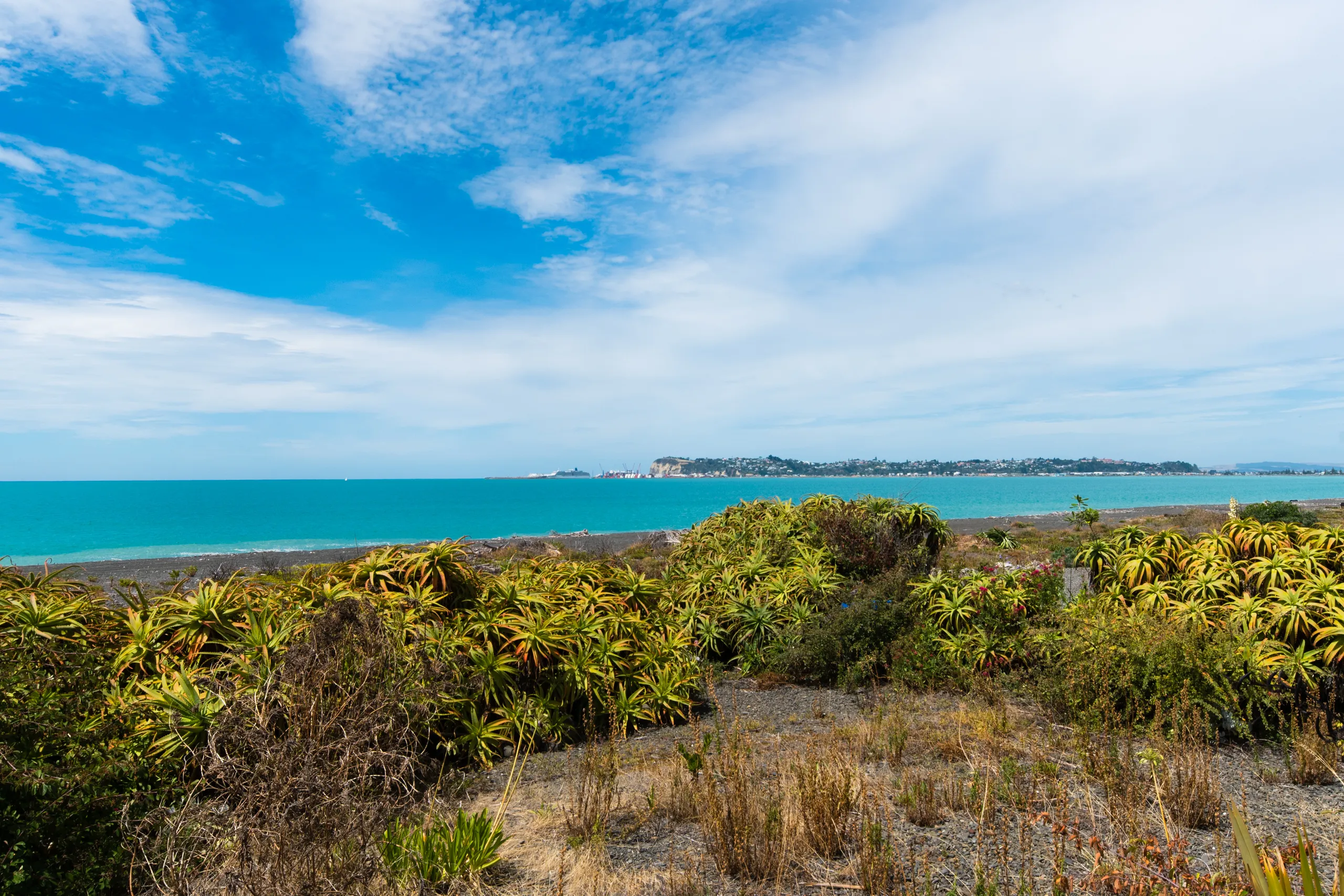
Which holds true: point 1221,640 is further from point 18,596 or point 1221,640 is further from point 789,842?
point 18,596

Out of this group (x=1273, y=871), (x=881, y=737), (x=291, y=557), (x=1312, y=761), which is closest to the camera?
(x=1273, y=871)

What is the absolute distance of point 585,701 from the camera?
21.3 ft

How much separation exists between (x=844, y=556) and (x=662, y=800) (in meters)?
6.70

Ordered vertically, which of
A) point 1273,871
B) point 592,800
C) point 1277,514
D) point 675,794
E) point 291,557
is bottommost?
point 291,557

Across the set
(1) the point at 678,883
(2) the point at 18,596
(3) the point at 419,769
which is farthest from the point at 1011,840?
(2) the point at 18,596

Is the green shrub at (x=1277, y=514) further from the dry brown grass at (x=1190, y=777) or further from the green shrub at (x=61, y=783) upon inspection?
the green shrub at (x=61, y=783)

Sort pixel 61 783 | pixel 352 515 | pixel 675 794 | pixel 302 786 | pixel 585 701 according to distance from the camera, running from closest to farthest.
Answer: pixel 302 786 → pixel 61 783 → pixel 675 794 → pixel 585 701 → pixel 352 515

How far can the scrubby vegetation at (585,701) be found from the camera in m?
3.22

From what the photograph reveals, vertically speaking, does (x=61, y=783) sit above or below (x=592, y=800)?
above

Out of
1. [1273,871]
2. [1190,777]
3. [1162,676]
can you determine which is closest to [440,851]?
[1273,871]

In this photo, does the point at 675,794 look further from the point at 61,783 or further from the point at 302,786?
the point at 61,783

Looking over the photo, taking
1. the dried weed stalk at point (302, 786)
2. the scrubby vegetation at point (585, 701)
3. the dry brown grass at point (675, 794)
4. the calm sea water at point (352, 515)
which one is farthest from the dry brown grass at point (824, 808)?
the calm sea water at point (352, 515)

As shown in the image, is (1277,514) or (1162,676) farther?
(1277,514)

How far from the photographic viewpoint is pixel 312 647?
11.9ft
